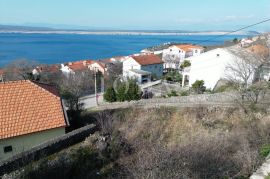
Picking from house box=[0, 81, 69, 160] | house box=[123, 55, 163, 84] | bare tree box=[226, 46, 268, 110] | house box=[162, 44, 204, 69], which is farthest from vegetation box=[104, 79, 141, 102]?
house box=[162, 44, 204, 69]

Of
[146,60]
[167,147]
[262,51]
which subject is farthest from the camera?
[146,60]

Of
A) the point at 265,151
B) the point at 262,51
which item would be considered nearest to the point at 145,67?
the point at 262,51

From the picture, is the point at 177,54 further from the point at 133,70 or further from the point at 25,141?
the point at 25,141

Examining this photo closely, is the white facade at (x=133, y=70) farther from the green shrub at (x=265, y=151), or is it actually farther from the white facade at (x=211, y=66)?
the green shrub at (x=265, y=151)

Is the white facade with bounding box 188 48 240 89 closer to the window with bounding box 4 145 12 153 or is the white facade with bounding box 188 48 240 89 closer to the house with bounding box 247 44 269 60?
the house with bounding box 247 44 269 60

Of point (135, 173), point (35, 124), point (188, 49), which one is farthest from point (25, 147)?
point (188, 49)

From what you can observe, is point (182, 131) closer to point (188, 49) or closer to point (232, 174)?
point (232, 174)

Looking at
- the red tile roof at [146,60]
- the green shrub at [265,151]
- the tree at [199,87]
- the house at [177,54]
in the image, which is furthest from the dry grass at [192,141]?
the house at [177,54]
